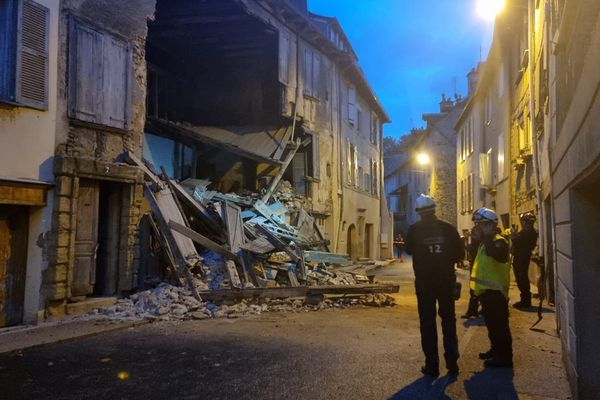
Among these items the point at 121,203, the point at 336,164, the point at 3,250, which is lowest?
the point at 3,250

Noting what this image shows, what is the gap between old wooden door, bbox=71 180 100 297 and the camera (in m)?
8.97

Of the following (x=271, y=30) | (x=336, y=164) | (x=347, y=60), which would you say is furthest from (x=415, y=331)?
(x=347, y=60)

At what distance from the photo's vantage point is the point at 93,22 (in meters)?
9.23

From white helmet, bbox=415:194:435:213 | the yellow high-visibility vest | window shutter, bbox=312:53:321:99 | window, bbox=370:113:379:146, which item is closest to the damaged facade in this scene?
window shutter, bbox=312:53:321:99

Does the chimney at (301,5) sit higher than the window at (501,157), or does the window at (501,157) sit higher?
the chimney at (301,5)

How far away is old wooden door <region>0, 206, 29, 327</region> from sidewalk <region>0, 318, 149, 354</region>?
0.33m

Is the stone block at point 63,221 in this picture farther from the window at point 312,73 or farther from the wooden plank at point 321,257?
the window at point 312,73

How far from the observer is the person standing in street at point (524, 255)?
9.42 meters

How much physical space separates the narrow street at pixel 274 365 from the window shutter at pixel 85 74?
3.88m

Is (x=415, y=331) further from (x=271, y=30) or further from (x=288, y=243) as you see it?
(x=271, y=30)

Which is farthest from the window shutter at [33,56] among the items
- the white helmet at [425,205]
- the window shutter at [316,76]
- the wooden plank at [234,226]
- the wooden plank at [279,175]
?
the window shutter at [316,76]

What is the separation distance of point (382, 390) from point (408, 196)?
41871 millimetres

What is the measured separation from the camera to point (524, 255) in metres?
9.66

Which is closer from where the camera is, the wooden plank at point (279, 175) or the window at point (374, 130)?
the wooden plank at point (279, 175)
